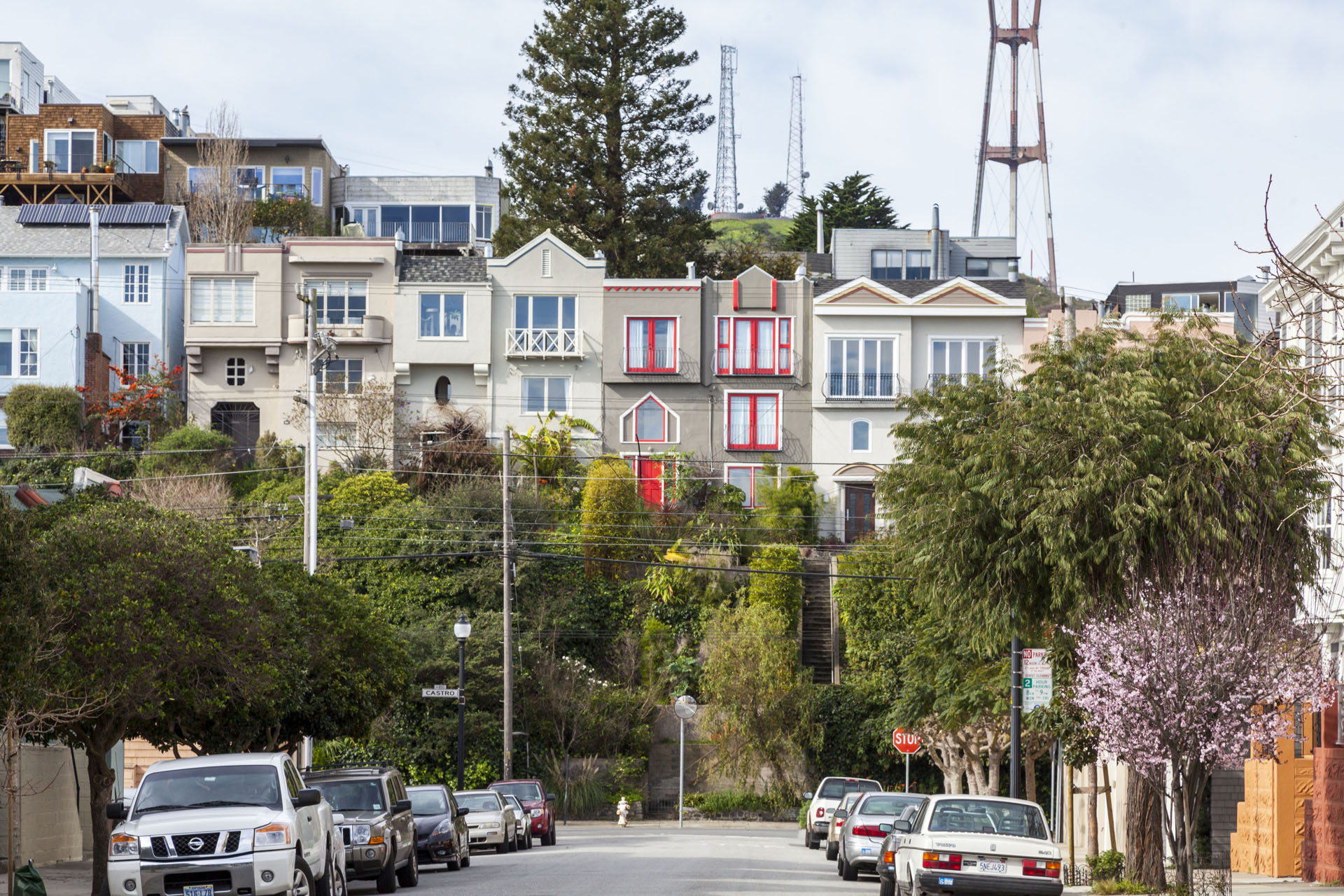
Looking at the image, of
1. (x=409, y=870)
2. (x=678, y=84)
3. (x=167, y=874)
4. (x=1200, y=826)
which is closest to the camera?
(x=167, y=874)

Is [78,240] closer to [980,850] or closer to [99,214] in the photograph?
[99,214]

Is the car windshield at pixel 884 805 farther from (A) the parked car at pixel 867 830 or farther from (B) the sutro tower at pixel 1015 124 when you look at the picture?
(B) the sutro tower at pixel 1015 124

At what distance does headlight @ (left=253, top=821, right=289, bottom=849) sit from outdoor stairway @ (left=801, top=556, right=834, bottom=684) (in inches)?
1546

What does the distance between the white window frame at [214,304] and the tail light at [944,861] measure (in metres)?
50.5

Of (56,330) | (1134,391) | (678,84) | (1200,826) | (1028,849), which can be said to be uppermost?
(678,84)

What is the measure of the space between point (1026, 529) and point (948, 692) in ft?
29.0

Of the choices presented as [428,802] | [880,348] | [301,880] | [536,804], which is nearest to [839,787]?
[536,804]

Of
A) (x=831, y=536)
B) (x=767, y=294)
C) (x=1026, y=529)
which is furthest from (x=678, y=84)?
(x=1026, y=529)

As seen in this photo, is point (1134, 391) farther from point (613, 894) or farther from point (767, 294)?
point (767, 294)

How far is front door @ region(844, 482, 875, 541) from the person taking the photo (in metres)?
61.7

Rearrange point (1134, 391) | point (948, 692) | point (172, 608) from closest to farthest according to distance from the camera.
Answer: point (172, 608)
point (1134, 391)
point (948, 692)

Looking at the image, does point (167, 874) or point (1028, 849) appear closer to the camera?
point (167, 874)

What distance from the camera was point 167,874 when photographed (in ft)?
54.5

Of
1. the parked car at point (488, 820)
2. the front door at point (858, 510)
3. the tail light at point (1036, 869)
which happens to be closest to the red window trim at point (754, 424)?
the front door at point (858, 510)
